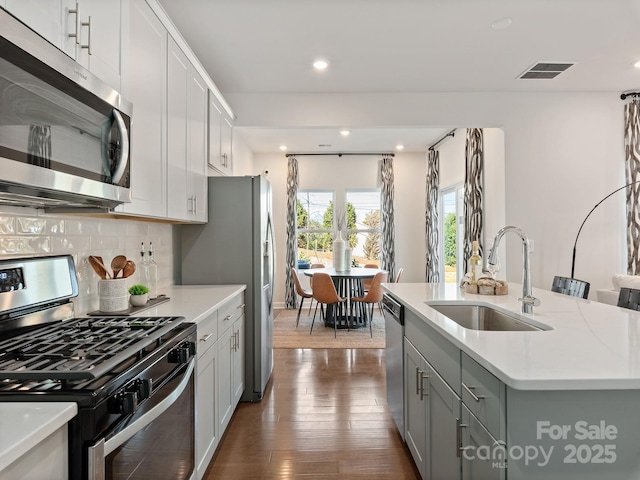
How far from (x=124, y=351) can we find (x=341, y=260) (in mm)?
4759

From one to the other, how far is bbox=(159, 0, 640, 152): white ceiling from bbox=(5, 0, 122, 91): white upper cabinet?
96cm

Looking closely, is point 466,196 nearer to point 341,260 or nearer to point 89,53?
point 341,260

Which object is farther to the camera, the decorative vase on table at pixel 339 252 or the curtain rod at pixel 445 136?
the decorative vase on table at pixel 339 252

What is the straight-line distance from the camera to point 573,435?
998mm

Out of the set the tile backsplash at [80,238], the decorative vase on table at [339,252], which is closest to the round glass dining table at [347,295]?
the decorative vase on table at [339,252]

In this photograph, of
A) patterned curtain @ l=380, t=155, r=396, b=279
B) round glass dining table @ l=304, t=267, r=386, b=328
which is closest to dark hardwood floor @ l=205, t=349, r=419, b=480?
round glass dining table @ l=304, t=267, r=386, b=328

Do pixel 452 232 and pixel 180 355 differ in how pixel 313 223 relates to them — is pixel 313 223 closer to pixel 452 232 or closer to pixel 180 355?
pixel 452 232

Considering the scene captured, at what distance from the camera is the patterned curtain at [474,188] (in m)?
4.34

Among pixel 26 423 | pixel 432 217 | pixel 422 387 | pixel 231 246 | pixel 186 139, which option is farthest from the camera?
pixel 432 217

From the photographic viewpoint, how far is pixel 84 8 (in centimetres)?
140

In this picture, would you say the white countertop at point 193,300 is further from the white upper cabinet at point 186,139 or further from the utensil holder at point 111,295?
the white upper cabinet at point 186,139

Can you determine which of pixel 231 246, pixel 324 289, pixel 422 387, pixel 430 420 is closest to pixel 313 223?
pixel 324 289

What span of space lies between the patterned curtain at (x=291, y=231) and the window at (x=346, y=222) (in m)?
0.21

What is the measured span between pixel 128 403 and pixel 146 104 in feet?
4.77
